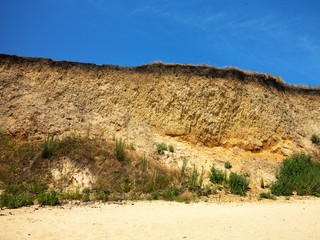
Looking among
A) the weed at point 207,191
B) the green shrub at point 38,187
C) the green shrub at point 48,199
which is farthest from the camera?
the weed at point 207,191

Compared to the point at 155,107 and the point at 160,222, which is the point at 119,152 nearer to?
the point at 155,107

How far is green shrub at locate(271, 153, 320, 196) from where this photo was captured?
14.0 m

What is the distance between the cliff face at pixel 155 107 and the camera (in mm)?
15539

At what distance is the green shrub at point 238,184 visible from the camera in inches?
528

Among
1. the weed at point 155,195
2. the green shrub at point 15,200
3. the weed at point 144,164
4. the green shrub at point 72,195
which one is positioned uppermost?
the weed at point 144,164

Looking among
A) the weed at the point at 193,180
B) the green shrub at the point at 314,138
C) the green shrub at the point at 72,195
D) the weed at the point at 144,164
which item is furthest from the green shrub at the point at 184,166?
the green shrub at the point at 314,138

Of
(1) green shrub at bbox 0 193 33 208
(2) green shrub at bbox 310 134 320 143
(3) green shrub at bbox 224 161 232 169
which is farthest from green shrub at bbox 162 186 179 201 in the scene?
(2) green shrub at bbox 310 134 320 143

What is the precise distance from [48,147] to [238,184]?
9.80 meters

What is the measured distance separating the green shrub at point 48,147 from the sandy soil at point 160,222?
3803mm

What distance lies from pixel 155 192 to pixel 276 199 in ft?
20.1

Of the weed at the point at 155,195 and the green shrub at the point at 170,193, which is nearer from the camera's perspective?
the weed at the point at 155,195

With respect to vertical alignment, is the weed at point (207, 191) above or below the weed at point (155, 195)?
above

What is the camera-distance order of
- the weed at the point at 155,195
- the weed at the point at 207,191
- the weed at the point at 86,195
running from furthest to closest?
the weed at the point at 207,191
the weed at the point at 155,195
the weed at the point at 86,195

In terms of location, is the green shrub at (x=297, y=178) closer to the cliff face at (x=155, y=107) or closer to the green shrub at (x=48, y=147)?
the cliff face at (x=155, y=107)
